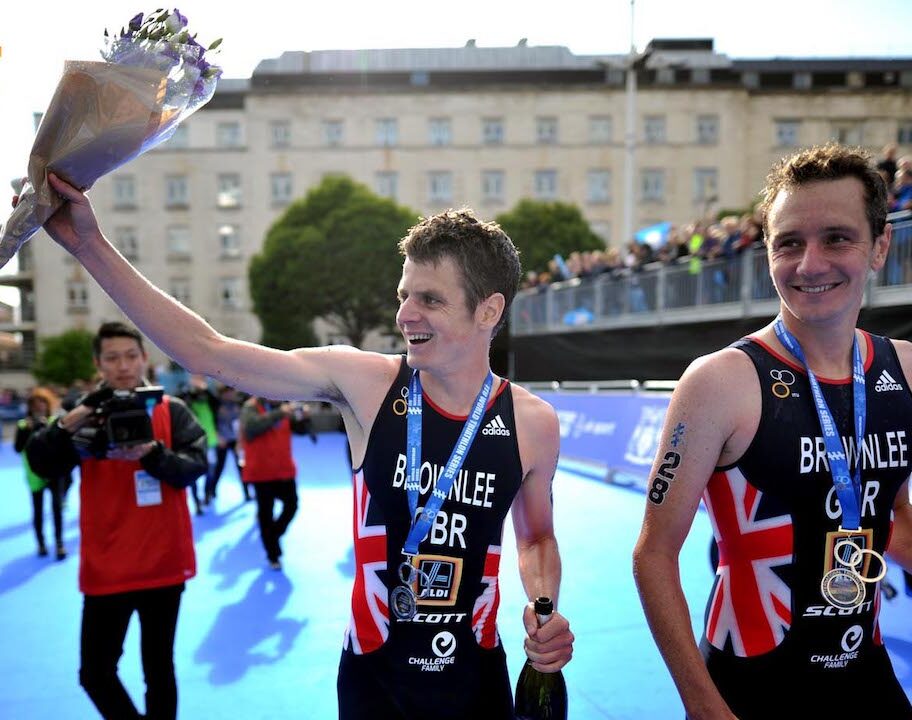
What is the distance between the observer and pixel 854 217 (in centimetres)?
191

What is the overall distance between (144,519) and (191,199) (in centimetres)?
4653

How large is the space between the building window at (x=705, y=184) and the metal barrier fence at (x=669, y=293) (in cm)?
2873

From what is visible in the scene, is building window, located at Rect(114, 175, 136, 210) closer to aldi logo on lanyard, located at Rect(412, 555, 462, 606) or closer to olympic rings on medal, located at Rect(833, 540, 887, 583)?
aldi logo on lanyard, located at Rect(412, 555, 462, 606)

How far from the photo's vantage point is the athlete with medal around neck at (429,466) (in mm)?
2053

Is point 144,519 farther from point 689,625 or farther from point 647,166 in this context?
point 647,166

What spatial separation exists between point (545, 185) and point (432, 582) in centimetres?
4569

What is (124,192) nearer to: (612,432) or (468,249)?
(612,432)

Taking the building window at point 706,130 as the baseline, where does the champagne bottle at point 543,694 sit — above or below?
below

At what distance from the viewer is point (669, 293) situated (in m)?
14.8

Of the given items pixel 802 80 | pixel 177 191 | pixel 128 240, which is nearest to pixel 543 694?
pixel 177 191

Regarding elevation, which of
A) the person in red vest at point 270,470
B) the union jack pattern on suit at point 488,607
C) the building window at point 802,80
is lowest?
the person in red vest at point 270,470

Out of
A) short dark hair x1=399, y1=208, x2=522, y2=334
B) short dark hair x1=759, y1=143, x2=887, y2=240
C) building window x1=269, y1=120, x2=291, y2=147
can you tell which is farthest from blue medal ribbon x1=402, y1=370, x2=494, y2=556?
building window x1=269, y1=120, x2=291, y2=147

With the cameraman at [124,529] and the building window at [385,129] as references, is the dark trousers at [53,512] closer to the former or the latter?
the cameraman at [124,529]

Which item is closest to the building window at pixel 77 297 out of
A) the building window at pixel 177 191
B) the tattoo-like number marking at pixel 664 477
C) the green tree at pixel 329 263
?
the building window at pixel 177 191
